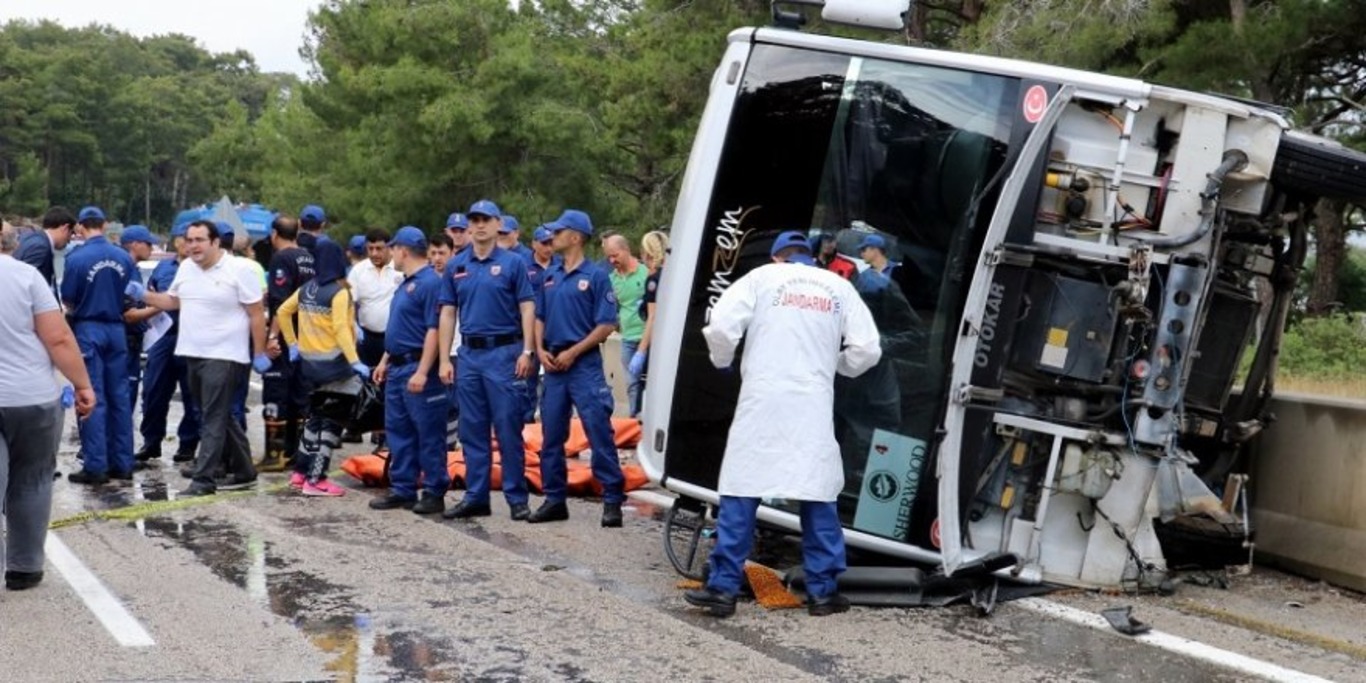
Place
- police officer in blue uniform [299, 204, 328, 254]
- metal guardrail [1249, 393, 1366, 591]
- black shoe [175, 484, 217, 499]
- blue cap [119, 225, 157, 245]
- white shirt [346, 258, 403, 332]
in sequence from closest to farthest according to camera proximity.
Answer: metal guardrail [1249, 393, 1366, 591]
black shoe [175, 484, 217, 499]
police officer in blue uniform [299, 204, 328, 254]
white shirt [346, 258, 403, 332]
blue cap [119, 225, 157, 245]

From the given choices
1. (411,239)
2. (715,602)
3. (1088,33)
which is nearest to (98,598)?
(715,602)

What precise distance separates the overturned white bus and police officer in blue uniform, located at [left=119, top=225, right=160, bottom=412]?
5205 millimetres

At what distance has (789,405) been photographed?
7.04 m

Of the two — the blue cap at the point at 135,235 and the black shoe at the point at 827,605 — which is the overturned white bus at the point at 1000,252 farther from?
the blue cap at the point at 135,235

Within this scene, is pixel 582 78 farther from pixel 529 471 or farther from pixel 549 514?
pixel 549 514

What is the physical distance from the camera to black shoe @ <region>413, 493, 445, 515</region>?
32.0ft

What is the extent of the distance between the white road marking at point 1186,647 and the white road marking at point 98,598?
3859mm

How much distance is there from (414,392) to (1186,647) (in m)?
5.01

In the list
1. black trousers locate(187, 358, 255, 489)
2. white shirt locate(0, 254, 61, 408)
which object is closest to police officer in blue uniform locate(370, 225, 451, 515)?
black trousers locate(187, 358, 255, 489)

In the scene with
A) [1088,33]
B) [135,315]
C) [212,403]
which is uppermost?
[1088,33]

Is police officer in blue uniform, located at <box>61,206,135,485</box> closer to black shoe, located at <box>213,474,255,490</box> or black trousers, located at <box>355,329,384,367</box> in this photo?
black shoe, located at <box>213,474,255,490</box>

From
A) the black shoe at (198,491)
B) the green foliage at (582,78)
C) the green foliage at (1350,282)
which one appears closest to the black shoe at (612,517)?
the black shoe at (198,491)

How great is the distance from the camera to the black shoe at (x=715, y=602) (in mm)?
7023

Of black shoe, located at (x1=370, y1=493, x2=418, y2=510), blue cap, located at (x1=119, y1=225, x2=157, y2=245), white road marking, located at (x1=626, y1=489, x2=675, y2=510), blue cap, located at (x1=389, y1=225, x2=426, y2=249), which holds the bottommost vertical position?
black shoe, located at (x1=370, y1=493, x2=418, y2=510)
